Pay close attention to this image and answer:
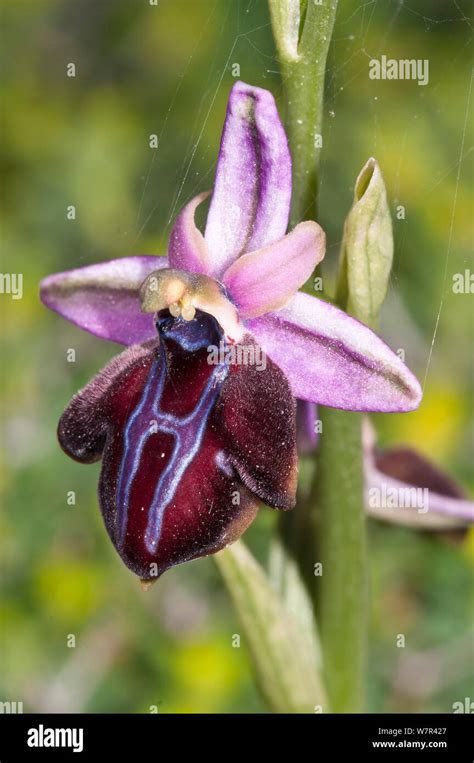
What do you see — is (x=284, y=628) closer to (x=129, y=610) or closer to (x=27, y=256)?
(x=129, y=610)

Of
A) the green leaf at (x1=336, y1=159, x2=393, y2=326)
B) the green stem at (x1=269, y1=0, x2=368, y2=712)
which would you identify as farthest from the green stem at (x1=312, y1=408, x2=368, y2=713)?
the green leaf at (x1=336, y1=159, x2=393, y2=326)

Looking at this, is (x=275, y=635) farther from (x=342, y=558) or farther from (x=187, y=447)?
(x=187, y=447)
